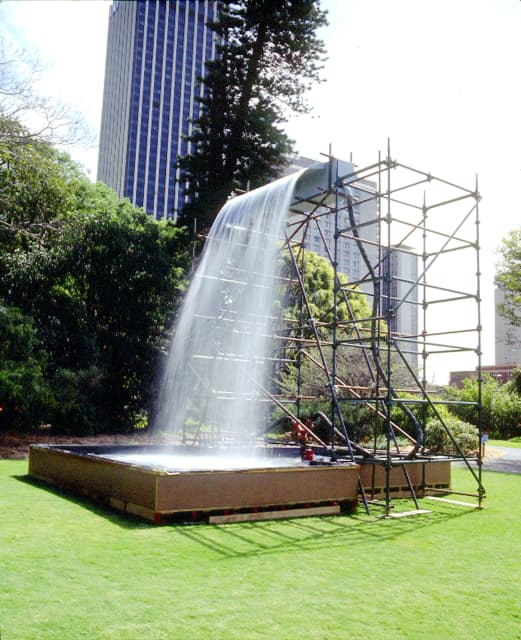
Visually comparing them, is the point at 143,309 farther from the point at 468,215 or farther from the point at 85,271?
the point at 468,215

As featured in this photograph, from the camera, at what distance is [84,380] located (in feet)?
60.5

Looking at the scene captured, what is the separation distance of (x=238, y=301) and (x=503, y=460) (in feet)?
30.8

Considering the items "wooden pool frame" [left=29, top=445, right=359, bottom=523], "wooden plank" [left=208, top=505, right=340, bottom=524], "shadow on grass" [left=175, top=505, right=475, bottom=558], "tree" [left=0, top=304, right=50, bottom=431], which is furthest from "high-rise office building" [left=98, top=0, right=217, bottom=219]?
"shadow on grass" [left=175, top=505, right=475, bottom=558]

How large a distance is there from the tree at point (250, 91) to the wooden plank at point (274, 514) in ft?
47.7

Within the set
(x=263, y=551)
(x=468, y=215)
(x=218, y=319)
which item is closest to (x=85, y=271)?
(x=218, y=319)

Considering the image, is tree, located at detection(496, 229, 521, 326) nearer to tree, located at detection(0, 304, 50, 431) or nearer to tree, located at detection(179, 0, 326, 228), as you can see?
tree, located at detection(179, 0, 326, 228)

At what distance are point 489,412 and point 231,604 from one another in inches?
1047

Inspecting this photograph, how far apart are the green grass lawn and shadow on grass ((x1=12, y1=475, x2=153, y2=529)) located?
59 mm

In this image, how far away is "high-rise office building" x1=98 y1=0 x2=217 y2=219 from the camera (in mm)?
44688

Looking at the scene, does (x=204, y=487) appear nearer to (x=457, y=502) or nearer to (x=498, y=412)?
(x=457, y=502)

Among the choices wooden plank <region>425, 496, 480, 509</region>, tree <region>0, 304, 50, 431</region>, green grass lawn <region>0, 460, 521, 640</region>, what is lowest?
wooden plank <region>425, 496, 480, 509</region>

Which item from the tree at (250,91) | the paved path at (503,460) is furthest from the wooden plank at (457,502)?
the tree at (250,91)

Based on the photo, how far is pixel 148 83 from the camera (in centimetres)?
5169

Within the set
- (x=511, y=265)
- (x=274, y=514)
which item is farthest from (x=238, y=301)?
(x=511, y=265)
